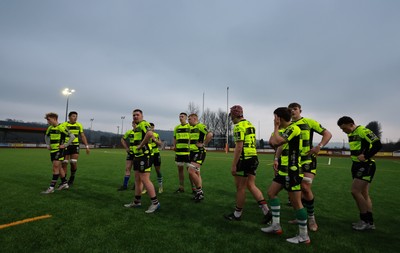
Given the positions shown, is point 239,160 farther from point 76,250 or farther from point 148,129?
point 76,250

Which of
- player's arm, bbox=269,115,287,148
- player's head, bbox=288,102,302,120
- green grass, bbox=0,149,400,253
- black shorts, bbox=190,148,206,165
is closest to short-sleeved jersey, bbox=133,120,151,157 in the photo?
green grass, bbox=0,149,400,253

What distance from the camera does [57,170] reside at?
23.0ft

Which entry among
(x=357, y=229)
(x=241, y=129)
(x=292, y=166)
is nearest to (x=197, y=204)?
(x=241, y=129)

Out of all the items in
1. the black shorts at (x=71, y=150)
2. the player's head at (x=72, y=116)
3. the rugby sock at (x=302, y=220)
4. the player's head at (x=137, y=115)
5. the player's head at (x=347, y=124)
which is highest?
the player's head at (x=72, y=116)

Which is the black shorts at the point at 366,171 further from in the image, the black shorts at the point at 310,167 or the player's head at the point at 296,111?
the player's head at the point at 296,111

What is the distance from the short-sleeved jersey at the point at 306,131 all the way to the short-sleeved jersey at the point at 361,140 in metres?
0.61

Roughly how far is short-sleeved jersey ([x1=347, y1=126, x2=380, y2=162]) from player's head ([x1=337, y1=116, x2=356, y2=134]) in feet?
0.28

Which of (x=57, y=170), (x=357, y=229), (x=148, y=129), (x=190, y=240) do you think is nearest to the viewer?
(x=190, y=240)

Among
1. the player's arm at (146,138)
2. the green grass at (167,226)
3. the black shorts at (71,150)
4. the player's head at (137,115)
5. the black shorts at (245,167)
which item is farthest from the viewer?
the black shorts at (71,150)

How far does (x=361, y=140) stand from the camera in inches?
178

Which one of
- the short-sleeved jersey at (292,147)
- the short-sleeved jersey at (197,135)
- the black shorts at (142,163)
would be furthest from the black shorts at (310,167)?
the black shorts at (142,163)

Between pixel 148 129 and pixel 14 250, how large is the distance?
2.94 meters

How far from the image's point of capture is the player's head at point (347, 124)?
4654 mm

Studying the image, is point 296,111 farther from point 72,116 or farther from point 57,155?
point 72,116
